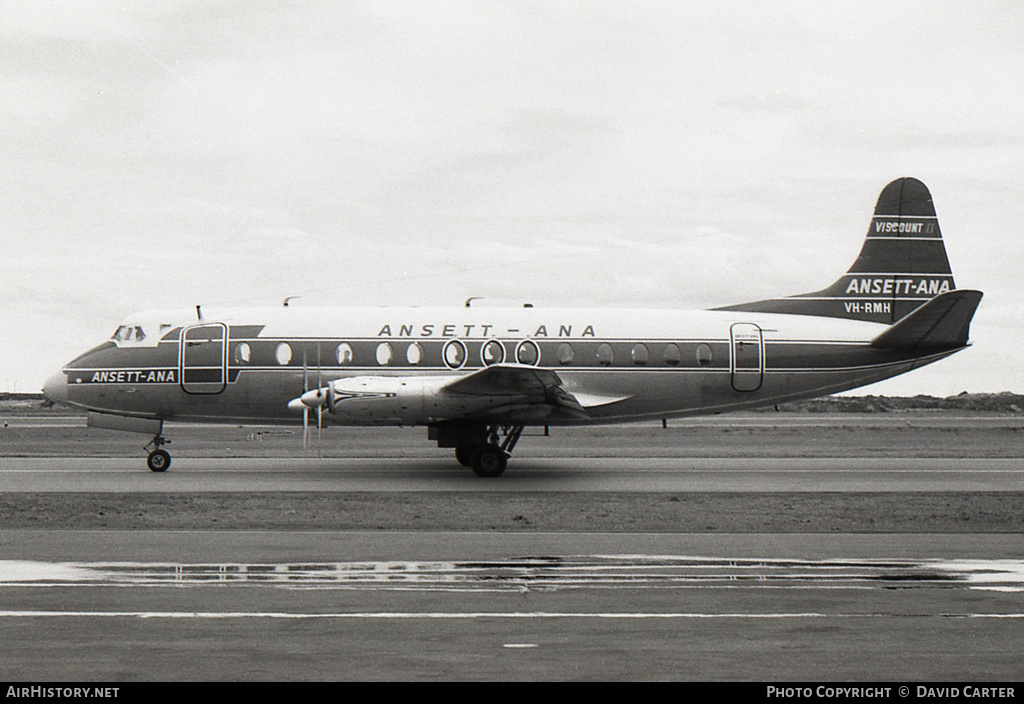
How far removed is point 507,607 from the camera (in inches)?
376

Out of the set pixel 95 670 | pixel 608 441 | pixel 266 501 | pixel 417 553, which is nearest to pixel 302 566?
pixel 417 553

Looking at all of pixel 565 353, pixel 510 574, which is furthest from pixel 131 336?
pixel 510 574

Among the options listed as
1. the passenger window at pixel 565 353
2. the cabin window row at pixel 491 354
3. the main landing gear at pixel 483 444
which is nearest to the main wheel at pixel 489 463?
the main landing gear at pixel 483 444

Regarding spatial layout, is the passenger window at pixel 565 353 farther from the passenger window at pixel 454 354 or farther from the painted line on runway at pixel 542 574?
the painted line on runway at pixel 542 574

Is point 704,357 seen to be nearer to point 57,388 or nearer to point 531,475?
point 531,475

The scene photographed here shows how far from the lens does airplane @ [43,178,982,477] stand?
80.6ft

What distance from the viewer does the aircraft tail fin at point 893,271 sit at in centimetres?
2723

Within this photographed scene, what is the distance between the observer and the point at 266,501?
60.5 feet

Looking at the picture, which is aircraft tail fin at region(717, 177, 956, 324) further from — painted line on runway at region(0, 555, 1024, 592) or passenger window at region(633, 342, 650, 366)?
painted line on runway at region(0, 555, 1024, 592)

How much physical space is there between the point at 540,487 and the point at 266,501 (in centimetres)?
585

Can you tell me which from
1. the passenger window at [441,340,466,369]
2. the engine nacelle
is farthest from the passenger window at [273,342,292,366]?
the passenger window at [441,340,466,369]

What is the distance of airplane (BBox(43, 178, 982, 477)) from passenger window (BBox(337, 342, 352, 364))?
0.03m

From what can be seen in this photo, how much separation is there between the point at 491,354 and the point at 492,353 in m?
0.04
